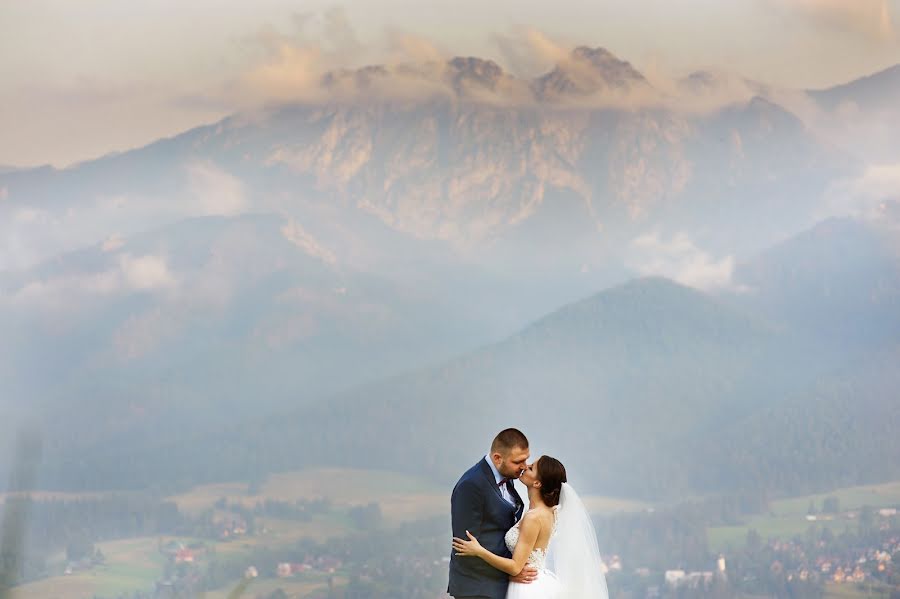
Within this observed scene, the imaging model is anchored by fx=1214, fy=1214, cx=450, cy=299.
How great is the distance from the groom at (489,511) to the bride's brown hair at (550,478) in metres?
0.09

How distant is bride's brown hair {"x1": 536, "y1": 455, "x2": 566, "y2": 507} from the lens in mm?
3406

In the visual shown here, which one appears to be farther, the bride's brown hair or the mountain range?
the mountain range

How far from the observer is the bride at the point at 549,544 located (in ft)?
11.2

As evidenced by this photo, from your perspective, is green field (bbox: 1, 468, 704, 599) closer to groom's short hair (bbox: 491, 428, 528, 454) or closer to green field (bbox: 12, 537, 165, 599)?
green field (bbox: 12, 537, 165, 599)

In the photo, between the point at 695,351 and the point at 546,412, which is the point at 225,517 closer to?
the point at 546,412

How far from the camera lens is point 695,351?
25609mm

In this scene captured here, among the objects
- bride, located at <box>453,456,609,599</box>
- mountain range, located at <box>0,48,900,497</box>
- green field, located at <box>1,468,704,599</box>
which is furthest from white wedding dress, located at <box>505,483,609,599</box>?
green field, located at <box>1,468,704,599</box>

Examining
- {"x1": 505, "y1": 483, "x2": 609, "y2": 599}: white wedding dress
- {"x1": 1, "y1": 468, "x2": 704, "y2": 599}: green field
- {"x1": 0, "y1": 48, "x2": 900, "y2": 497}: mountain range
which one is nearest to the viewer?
{"x1": 505, "y1": 483, "x2": 609, "y2": 599}: white wedding dress

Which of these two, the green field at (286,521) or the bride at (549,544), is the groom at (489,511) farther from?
the green field at (286,521)

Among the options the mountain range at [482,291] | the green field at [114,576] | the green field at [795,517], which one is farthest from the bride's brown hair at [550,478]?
the green field at [795,517]

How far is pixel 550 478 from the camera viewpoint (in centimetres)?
342

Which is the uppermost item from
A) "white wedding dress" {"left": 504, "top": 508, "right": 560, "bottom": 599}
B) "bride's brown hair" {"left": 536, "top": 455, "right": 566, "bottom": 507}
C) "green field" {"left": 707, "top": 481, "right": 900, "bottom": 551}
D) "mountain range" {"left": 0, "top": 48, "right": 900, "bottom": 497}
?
"mountain range" {"left": 0, "top": 48, "right": 900, "bottom": 497}

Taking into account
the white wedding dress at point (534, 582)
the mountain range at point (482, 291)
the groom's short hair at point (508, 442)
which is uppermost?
the mountain range at point (482, 291)

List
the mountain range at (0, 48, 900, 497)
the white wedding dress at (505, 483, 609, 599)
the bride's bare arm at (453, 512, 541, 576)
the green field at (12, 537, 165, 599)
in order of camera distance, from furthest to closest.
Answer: the mountain range at (0, 48, 900, 497)
the green field at (12, 537, 165, 599)
the white wedding dress at (505, 483, 609, 599)
the bride's bare arm at (453, 512, 541, 576)
